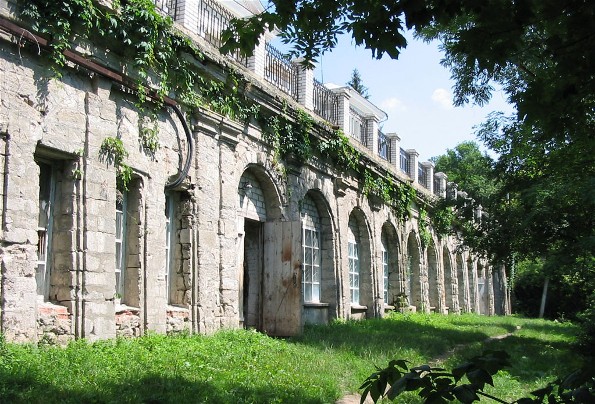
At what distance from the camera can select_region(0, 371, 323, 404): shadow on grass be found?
5445 mm

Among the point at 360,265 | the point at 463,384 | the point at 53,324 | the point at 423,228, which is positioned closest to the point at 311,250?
the point at 360,265

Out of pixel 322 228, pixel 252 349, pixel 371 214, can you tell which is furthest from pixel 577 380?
pixel 371 214

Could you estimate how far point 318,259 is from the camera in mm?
14898

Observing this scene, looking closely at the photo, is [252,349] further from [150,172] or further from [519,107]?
[519,107]

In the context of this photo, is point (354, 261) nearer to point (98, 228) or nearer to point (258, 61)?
point (258, 61)

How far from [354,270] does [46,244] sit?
10.4 m

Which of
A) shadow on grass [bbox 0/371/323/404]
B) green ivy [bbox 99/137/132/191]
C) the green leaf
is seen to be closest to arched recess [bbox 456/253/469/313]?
green ivy [bbox 99/137/132/191]

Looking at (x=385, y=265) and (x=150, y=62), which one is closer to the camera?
(x=150, y=62)

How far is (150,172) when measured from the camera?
9102mm

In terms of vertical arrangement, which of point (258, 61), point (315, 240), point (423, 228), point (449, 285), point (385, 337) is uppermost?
point (258, 61)

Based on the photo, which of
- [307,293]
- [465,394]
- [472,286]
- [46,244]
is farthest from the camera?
[472,286]

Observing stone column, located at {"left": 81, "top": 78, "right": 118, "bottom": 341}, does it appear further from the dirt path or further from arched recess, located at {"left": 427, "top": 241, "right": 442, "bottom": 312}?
arched recess, located at {"left": 427, "top": 241, "right": 442, "bottom": 312}

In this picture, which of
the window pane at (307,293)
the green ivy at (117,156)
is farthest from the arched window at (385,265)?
the green ivy at (117,156)

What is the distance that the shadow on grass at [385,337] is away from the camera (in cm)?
1062
